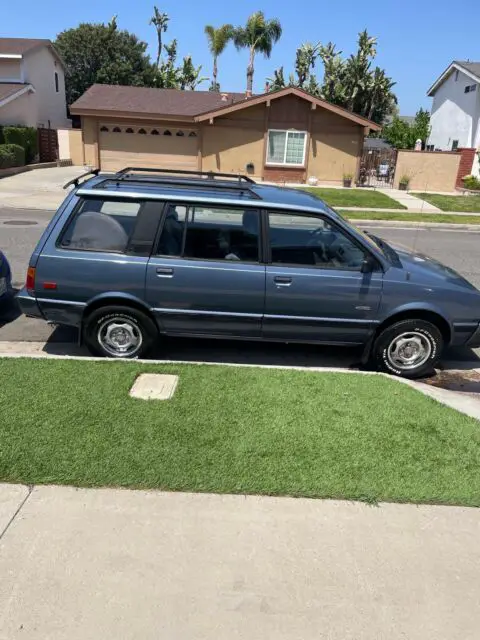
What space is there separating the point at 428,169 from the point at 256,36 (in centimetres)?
2706

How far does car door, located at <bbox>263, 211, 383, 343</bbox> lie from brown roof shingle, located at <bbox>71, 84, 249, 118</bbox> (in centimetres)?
2124

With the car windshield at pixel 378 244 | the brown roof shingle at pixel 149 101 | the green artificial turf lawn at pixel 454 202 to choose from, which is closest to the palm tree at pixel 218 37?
the brown roof shingle at pixel 149 101

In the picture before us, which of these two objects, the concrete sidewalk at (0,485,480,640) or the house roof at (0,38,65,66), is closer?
the concrete sidewalk at (0,485,480,640)

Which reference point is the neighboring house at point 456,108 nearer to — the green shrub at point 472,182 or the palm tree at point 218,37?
the green shrub at point 472,182

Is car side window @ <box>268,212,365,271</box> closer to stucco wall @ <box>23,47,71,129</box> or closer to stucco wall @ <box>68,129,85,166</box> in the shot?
stucco wall @ <box>68,129,85,166</box>

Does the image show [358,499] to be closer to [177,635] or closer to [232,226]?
[177,635]

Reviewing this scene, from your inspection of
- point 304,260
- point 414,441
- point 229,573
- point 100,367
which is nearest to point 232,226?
point 304,260

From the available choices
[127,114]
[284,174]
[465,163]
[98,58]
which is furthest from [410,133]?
[98,58]

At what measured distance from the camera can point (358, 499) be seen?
319 cm

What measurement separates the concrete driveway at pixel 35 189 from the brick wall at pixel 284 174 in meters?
9.19

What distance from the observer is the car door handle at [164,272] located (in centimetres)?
496

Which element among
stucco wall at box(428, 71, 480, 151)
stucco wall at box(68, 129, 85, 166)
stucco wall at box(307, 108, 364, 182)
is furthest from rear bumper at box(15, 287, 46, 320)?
stucco wall at box(68, 129, 85, 166)

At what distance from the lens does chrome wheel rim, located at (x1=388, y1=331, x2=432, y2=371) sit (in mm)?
5172

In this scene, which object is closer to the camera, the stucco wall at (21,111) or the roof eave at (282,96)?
the roof eave at (282,96)
